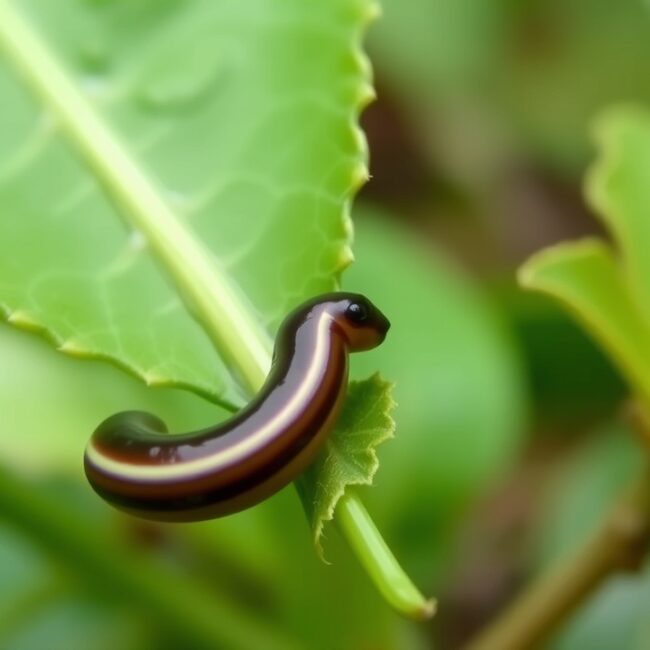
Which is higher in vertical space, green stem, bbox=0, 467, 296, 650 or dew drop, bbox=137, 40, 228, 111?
dew drop, bbox=137, 40, 228, 111

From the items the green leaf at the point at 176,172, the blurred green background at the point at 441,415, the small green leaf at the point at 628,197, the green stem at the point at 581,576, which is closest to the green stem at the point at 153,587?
the blurred green background at the point at 441,415

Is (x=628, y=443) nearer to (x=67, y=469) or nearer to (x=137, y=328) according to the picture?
(x=67, y=469)

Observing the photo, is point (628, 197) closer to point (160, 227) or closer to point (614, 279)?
point (614, 279)

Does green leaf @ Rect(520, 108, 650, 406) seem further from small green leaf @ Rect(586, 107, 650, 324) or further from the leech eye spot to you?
the leech eye spot

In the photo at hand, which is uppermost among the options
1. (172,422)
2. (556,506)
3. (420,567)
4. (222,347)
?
(222,347)

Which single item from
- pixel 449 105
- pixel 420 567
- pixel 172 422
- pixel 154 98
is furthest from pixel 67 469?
pixel 449 105

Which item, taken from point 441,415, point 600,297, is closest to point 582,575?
point 600,297

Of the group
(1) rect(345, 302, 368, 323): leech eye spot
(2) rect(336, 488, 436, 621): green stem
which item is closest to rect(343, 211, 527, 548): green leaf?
(1) rect(345, 302, 368, 323): leech eye spot
